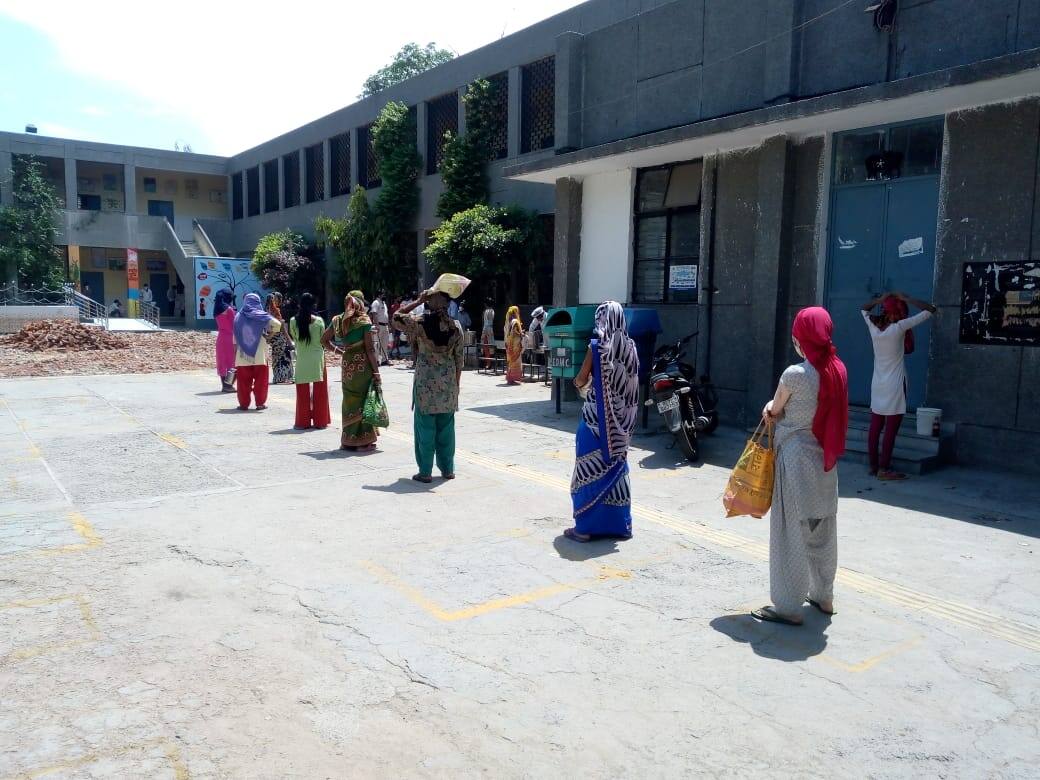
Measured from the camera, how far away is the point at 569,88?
12570 millimetres

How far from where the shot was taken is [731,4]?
33.6ft

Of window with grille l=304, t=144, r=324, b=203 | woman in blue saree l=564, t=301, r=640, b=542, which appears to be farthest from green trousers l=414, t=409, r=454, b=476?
window with grille l=304, t=144, r=324, b=203

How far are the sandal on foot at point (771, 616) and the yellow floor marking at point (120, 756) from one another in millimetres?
2941

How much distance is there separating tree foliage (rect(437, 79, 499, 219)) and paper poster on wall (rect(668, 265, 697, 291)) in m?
12.0

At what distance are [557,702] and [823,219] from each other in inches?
298

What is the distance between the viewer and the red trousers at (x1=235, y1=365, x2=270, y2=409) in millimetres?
11344

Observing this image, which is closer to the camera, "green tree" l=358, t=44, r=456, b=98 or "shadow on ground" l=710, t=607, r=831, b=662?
"shadow on ground" l=710, t=607, r=831, b=662

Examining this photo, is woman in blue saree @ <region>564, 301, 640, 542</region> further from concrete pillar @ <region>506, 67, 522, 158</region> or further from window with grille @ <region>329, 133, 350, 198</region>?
window with grille @ <region>329, 133, 350, 198</region>

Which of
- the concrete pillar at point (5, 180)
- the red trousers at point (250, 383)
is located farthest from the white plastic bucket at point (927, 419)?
the concrete pillar at point (5, 180)

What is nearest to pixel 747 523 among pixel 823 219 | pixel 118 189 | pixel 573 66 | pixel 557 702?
pixel 557 702

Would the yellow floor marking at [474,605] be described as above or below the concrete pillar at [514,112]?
below

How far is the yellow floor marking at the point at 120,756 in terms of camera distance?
110 inches

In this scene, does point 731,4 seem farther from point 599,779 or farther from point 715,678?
point 599,779

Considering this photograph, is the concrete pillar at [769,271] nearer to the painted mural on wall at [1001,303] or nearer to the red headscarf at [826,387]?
the painted mural on wall at [1001,303]
